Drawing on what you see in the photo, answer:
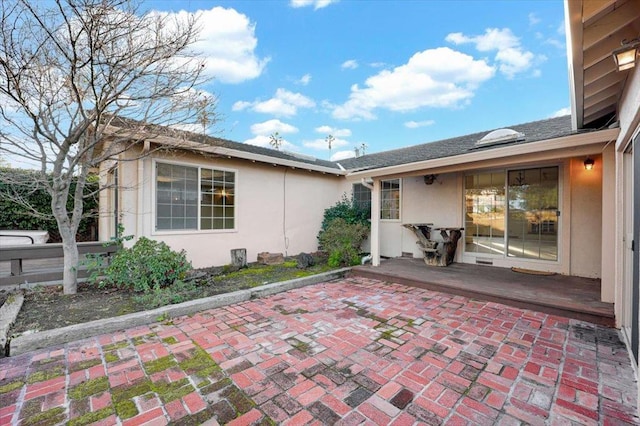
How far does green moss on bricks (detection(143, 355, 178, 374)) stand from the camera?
2548mm

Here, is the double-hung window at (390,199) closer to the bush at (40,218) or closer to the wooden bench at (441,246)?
the wooden bench at (441,246)

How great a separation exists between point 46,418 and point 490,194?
26.2 ft

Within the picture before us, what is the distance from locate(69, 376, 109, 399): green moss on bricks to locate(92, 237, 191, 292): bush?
2.07m

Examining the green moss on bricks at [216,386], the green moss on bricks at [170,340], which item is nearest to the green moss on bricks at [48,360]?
the green moss on bricks at [170,340]

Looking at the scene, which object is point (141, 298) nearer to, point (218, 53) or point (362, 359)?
point (362, 359)

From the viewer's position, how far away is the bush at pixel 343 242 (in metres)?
7.10

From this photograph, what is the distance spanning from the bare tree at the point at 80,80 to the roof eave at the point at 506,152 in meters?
4.30

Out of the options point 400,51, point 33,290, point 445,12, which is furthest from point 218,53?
point 400,51

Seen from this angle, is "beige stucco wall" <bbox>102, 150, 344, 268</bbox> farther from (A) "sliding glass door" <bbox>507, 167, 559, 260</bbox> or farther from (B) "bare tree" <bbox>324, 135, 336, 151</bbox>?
(B) "bare tree" <bbox>324, 135, 336, 151</bbox>

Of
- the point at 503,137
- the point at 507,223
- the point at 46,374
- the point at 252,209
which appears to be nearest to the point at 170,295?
the point at 46,374

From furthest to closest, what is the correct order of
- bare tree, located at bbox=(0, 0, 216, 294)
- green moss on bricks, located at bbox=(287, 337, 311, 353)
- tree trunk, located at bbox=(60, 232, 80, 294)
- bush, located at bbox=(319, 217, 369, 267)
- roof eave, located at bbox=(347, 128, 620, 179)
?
bush, located at bbox=(319, 217, 369, 267) → tree trunk, located at bbox=(60, 232, 80, 294) → roof eave, located at bbox=(347, 128, 620, 179) → bare tree, located at bbox=(0, 0, 216, 294) → green moss on bricks, located at bbox=(287, 337, 311, 353)

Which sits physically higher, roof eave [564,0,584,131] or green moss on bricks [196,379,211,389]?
roof eave [564,0,584,131]

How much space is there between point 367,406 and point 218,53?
218 inches

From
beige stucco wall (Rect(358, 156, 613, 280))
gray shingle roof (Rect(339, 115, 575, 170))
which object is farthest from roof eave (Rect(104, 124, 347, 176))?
beige stucco wall (Rect(358, 156, 613, 280))
